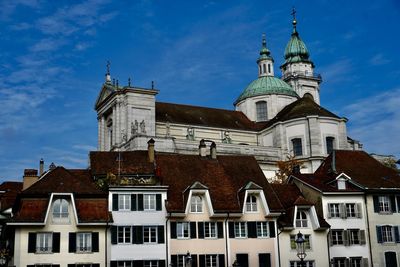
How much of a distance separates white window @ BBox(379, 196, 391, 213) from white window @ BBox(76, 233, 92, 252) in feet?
87.7

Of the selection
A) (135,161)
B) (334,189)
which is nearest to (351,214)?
(334,189)

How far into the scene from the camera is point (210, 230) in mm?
52938

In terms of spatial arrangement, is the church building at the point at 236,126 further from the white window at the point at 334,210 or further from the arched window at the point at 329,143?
the white window at the point at 334,210

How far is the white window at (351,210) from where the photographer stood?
188ft

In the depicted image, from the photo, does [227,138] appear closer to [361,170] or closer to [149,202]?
[361,170]

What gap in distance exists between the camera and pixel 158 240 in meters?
50.9

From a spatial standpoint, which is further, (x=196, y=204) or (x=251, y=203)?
(x=251, y=203)

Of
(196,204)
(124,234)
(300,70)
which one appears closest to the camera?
(124,234)

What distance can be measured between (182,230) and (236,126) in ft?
199

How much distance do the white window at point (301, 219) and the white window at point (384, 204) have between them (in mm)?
7916

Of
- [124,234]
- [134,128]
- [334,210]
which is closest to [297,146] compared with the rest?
[134,128]

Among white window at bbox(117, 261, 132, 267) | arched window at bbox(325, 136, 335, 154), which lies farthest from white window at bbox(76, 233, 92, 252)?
arched window at bbox(325, 136, 335, 154)

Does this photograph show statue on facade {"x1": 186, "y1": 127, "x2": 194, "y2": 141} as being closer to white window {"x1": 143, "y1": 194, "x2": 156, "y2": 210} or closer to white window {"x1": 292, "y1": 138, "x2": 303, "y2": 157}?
white window {"x1": 292, "y1": 138, "x2": 303, "y2": 157}

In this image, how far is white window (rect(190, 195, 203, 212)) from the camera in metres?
53.1
